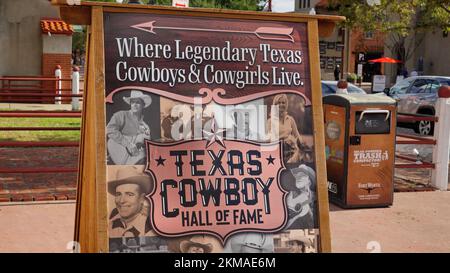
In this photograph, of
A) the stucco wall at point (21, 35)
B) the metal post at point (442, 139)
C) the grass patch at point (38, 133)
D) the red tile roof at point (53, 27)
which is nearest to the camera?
the metal post at point (442, 139)

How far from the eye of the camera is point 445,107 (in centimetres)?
955

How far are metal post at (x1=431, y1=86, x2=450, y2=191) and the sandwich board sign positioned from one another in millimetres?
5670

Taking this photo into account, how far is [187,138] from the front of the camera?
416 centimetres

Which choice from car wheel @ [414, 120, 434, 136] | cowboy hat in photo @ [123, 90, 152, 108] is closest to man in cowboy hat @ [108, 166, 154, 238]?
cowboy hat in photo @ [123, 90, 152, 108]

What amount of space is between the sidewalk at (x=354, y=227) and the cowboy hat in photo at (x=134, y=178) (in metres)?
2.36

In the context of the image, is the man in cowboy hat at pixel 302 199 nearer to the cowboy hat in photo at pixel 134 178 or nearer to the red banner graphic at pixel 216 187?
the red banner graphic at pixel 216 187

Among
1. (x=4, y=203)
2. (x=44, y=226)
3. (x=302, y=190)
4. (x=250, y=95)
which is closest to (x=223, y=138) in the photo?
(x=250, y=95)

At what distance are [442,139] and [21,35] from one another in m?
17.5

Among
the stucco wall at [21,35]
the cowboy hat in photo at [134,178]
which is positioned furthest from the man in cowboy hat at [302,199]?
the stucco wall at [21,35]

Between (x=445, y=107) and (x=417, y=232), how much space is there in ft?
9.80

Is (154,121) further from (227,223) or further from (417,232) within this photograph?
(417,232)

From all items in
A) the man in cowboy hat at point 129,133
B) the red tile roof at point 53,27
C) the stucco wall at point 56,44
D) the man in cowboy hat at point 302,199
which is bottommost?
the man in cowboy hat at point 302,199

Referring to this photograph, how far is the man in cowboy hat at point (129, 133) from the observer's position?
4.02 m
